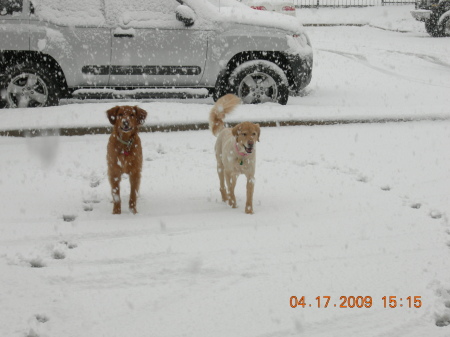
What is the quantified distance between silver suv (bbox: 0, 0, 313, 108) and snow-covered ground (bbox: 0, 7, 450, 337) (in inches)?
16.6

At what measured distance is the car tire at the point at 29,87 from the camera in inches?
344

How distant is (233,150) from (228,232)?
2.53 feet

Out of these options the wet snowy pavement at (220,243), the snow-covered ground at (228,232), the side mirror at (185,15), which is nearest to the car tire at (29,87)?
the snow-covered ground at (228,232)

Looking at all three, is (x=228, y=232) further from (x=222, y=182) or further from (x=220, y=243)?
(x=222, y=182)

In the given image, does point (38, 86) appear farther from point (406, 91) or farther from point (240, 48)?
point (406, 91)

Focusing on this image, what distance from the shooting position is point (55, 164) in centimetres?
720

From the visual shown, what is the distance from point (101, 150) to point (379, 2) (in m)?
23.9

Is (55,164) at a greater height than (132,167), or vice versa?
(132,167)

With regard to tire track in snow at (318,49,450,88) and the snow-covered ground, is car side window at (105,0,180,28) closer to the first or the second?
the snow-covered ground

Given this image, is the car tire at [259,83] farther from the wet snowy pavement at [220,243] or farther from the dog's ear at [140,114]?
the dog's ear at [140,114]

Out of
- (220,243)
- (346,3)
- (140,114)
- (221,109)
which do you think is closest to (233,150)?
(221,109)

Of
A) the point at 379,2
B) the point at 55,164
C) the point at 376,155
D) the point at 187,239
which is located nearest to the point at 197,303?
the point at 187,239

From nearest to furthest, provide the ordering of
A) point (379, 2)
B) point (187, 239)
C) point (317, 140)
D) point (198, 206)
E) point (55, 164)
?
point (187, 239), point (198, 206), point (55, 164), point (317, 140), point (379, 2)

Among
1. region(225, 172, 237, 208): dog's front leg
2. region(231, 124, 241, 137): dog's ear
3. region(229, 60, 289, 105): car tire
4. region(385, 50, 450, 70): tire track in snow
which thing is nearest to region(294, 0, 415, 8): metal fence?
region(385, 50, 450, 70): tire track in snow
